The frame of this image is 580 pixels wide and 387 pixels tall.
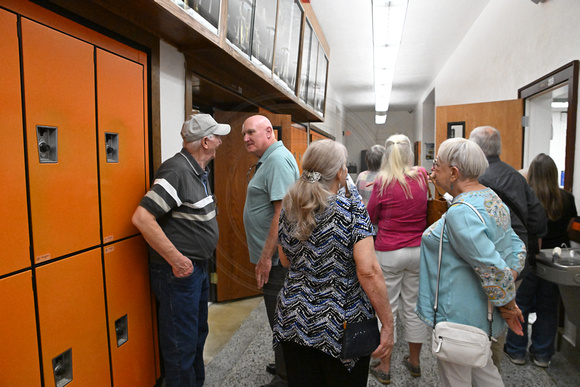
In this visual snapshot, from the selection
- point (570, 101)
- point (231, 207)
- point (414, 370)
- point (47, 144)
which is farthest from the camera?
point (231, 207)

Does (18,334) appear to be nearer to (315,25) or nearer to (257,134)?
(257,134)

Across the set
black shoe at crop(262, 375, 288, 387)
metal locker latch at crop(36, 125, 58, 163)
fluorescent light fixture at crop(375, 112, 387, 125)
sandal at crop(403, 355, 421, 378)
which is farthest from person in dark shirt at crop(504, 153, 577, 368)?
fluorescent light fixture at crop(375, 112, 387, 125)

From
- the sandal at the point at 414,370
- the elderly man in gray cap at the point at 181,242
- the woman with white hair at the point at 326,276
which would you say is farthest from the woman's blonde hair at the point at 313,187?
the sandal at the point at 414,370

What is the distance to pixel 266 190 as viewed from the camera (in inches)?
75.9

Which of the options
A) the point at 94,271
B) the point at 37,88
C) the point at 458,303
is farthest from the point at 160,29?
the point at 458,303

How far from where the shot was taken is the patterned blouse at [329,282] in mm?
1147

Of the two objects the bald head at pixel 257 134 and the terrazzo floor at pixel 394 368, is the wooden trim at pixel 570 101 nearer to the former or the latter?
the terrazzo floor at pixel 394 368

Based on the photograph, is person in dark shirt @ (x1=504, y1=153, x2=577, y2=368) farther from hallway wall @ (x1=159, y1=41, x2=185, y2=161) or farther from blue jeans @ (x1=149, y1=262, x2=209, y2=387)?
hallway wall @ (x1=159, y1=41, x2=185, y2=161)

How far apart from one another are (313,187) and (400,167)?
3.68 feet

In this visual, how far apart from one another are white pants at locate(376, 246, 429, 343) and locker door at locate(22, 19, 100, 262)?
1.64 m

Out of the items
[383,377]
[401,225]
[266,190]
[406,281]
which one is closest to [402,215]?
[401,225]

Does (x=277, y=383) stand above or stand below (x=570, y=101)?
below

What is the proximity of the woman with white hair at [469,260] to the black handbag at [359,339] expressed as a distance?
1.34ft

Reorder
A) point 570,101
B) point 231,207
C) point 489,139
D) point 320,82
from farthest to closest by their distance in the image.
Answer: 1. point 320,82
2. point 231,207
3. point 570,101
4. point 489,139
